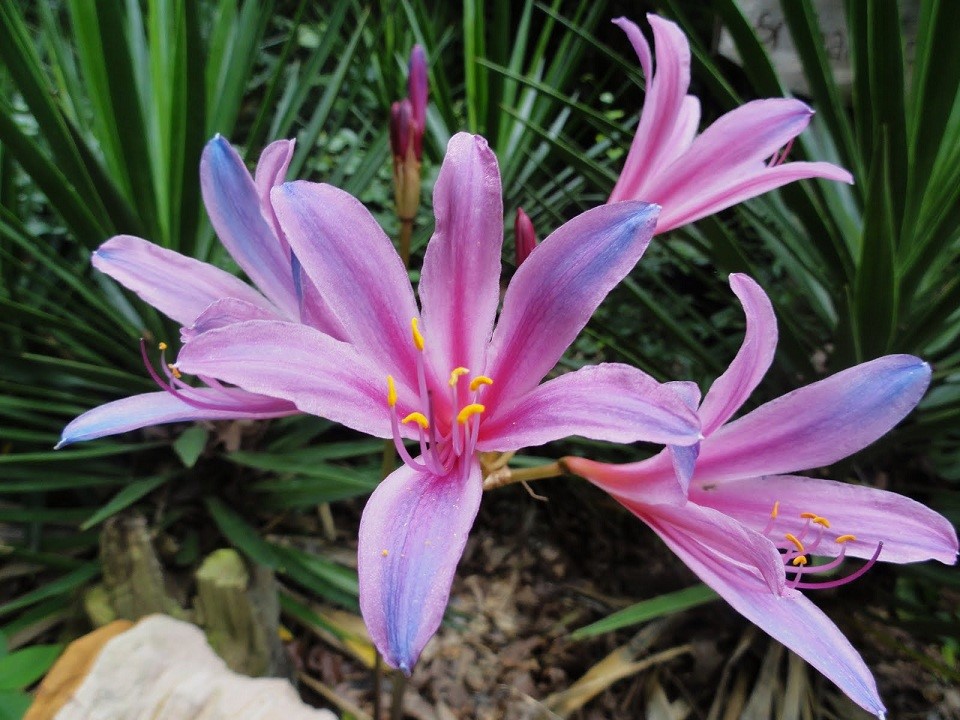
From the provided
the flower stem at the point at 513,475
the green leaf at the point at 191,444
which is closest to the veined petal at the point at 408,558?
the flower stem at the point at 513,475

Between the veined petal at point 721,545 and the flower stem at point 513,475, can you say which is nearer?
the veined petal at point 721,545

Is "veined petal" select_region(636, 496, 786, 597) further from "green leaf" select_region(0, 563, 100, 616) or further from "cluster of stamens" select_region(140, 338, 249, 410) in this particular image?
"green leaf" select_region(0, 563, 100, 616)

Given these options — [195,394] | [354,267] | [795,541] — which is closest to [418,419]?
[354,267]

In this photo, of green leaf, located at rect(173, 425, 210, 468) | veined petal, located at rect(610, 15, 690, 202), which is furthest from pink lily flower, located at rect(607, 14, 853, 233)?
green leaf, located at rect(173, 425, 210, 468)

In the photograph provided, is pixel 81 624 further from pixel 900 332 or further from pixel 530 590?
pixel 900 332

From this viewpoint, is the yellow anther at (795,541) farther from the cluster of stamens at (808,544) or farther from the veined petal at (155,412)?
the veined petal at (155,412)

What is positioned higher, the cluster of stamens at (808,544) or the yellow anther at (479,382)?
the yellow anther at (479,382)

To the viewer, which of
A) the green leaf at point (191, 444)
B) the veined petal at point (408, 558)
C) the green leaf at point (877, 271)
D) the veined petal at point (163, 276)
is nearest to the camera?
the veined petal at point (408, 558)
